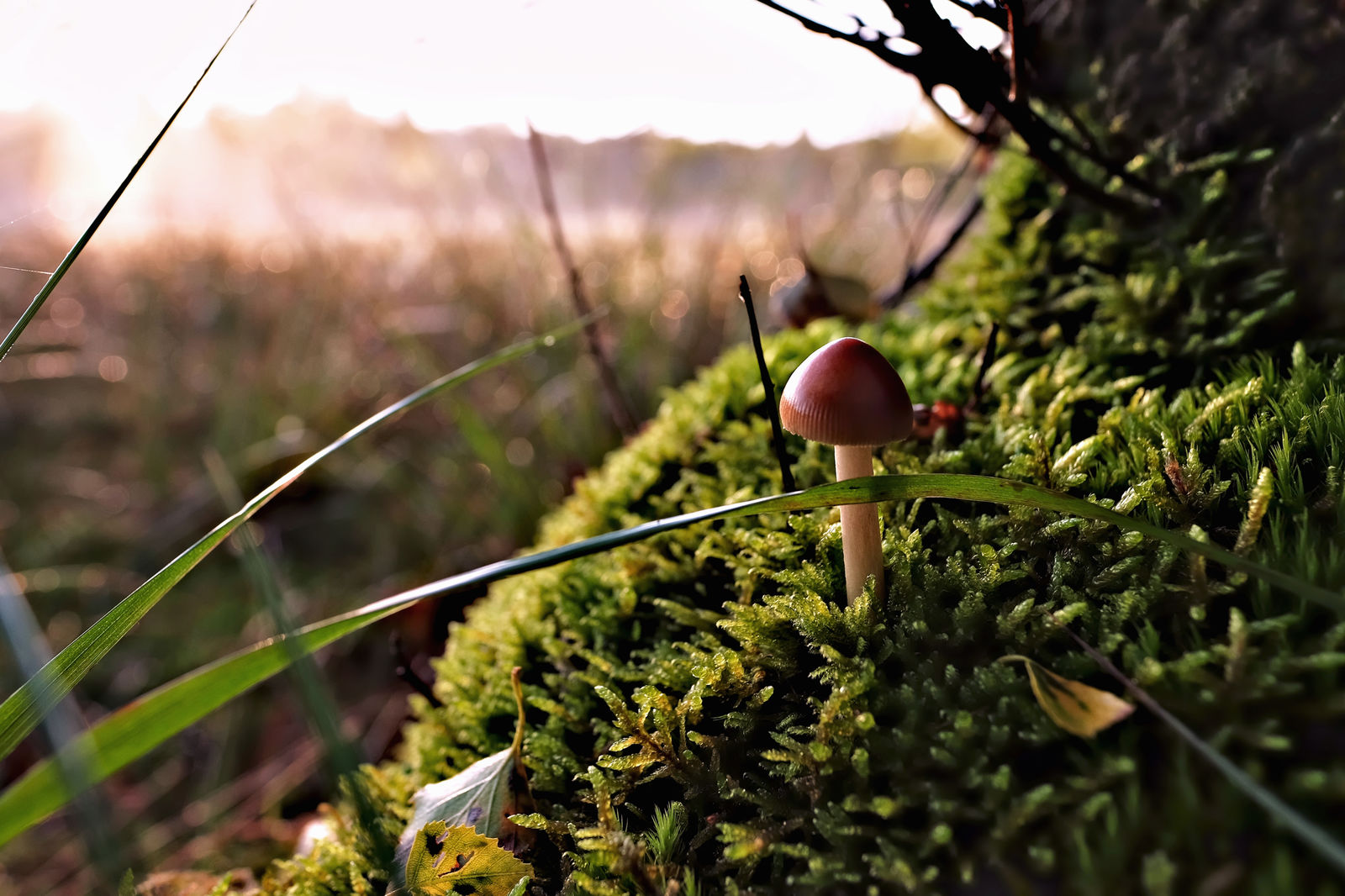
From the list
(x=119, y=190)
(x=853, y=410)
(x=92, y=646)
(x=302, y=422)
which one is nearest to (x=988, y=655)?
(x=853, y=410)

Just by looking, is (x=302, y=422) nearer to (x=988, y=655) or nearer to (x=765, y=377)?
(x=765, y=377)

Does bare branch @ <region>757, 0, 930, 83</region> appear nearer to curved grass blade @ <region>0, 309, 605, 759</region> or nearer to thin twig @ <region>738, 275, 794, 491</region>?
thin twig @ <region>738, 275, 794, 491</region>

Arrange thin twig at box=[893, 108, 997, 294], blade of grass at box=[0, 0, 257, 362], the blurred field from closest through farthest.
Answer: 1. blade of grass at box=[0, 0, 257, 362]
2. thin twig at box=[893, 108, 997, 294]
3. the blurred field

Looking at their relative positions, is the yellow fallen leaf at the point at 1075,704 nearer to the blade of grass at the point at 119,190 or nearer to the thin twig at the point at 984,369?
the thin twig at the point at 984,369

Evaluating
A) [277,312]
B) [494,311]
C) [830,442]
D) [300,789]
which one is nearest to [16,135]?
[277,312]

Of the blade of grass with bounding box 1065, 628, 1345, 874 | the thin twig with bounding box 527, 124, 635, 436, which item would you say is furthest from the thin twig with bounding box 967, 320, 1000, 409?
the thin twig with bounding box 527, 124, 635, 436

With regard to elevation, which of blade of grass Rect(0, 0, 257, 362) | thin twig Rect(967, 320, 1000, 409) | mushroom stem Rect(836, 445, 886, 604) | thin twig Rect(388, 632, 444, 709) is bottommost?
thin twig Rect(388, 632, 444, 709)
